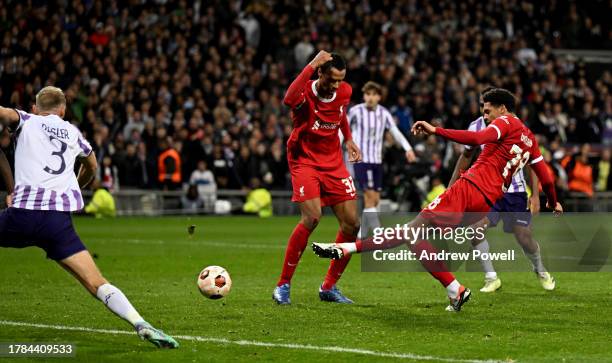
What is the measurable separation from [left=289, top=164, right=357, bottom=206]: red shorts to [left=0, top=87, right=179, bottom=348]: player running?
10.8 ft

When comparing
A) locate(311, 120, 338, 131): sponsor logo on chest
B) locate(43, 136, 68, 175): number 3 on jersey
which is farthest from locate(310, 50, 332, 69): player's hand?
locate(43, 136, 68, 175): number 3 on jersey

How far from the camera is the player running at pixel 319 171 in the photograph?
11516 millimetres

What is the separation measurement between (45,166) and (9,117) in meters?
0.46

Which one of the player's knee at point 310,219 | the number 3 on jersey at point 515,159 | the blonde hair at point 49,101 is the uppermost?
the blonde hair at point 49,101

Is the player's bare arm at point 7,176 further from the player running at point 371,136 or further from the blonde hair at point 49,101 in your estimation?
the player running at point 371,136

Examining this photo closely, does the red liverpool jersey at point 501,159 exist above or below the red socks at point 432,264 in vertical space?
above

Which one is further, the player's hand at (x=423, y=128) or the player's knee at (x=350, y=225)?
the player's knee at (x=350, y=225)

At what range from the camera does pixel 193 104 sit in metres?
28.0

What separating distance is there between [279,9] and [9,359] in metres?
24.4

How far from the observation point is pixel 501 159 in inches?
424

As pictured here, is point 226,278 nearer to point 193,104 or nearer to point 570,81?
point 193,104

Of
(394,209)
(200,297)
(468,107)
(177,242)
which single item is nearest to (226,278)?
(200,297)

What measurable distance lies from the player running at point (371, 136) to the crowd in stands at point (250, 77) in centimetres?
782

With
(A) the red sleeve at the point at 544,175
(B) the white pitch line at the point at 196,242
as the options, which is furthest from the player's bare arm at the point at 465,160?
(B) the white pitch line at the point at 196,242
